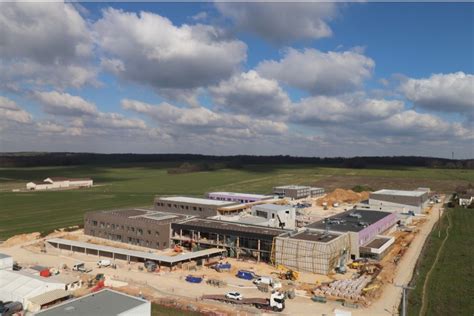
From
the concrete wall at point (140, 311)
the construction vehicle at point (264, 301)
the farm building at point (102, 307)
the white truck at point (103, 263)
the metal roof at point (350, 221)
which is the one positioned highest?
the metal roof at point (350, 221)

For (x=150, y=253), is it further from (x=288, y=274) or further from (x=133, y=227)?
(x=288, y=274)

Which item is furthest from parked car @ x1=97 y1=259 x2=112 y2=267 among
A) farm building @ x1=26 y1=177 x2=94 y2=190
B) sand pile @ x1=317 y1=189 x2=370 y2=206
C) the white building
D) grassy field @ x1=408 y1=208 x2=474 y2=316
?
farm building @ x1=26 y1=177 x2=94 y2=190

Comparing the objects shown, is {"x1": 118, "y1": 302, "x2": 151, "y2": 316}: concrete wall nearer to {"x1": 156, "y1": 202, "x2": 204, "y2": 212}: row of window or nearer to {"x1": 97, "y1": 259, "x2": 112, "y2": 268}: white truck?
{"x1": 97, "y1": 259, "x2": 112, "y2": 268}: white truck

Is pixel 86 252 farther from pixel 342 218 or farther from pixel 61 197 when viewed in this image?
pixel 61 197

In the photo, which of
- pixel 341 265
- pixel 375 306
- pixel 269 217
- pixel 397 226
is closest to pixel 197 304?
pixel 375 306

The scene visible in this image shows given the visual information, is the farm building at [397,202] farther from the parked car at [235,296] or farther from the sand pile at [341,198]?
the parked car at [235,296]

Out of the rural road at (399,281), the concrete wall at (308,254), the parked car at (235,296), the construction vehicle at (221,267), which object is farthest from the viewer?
the construction vehicle at (221,267)

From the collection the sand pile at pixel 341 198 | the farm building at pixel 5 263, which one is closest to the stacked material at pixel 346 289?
the farm building at pixel 5 263
